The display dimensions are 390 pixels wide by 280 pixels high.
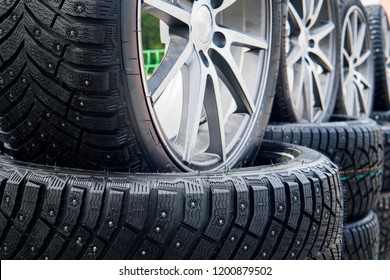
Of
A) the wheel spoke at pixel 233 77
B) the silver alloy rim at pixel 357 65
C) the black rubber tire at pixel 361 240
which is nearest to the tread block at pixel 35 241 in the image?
the wheel spoke at pixel 233 77

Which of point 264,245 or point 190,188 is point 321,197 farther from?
point 190,188

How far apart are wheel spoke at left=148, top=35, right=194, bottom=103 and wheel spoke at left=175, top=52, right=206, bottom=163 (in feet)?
0.24

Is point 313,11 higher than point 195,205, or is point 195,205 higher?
point 313,11

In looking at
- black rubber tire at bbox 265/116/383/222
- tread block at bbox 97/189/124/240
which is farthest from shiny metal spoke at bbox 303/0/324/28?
tread block at bbox 97/189/124/240

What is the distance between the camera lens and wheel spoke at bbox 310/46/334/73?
4.16 metres

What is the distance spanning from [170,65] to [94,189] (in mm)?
628

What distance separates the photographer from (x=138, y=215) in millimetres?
1851

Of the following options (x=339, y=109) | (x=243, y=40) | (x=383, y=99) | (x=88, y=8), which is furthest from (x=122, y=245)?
(x=383, y=99)

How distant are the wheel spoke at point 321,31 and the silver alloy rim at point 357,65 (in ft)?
1.21

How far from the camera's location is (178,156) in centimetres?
227

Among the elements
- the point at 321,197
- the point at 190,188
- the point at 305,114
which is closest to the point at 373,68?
the point at 305,114

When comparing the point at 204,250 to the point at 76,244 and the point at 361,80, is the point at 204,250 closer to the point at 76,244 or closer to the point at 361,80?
the point at 76,244

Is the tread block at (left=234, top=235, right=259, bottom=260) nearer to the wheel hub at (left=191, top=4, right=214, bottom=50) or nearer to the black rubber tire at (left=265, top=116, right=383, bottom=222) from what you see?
the wheel hub at (left=191, top=4, right=214, bottom=50)

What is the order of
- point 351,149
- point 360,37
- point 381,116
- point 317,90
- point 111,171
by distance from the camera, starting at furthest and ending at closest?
1. point 381,116
2. point 360,37
3. point 317,90
4. point 351,149
5. point 111,171
